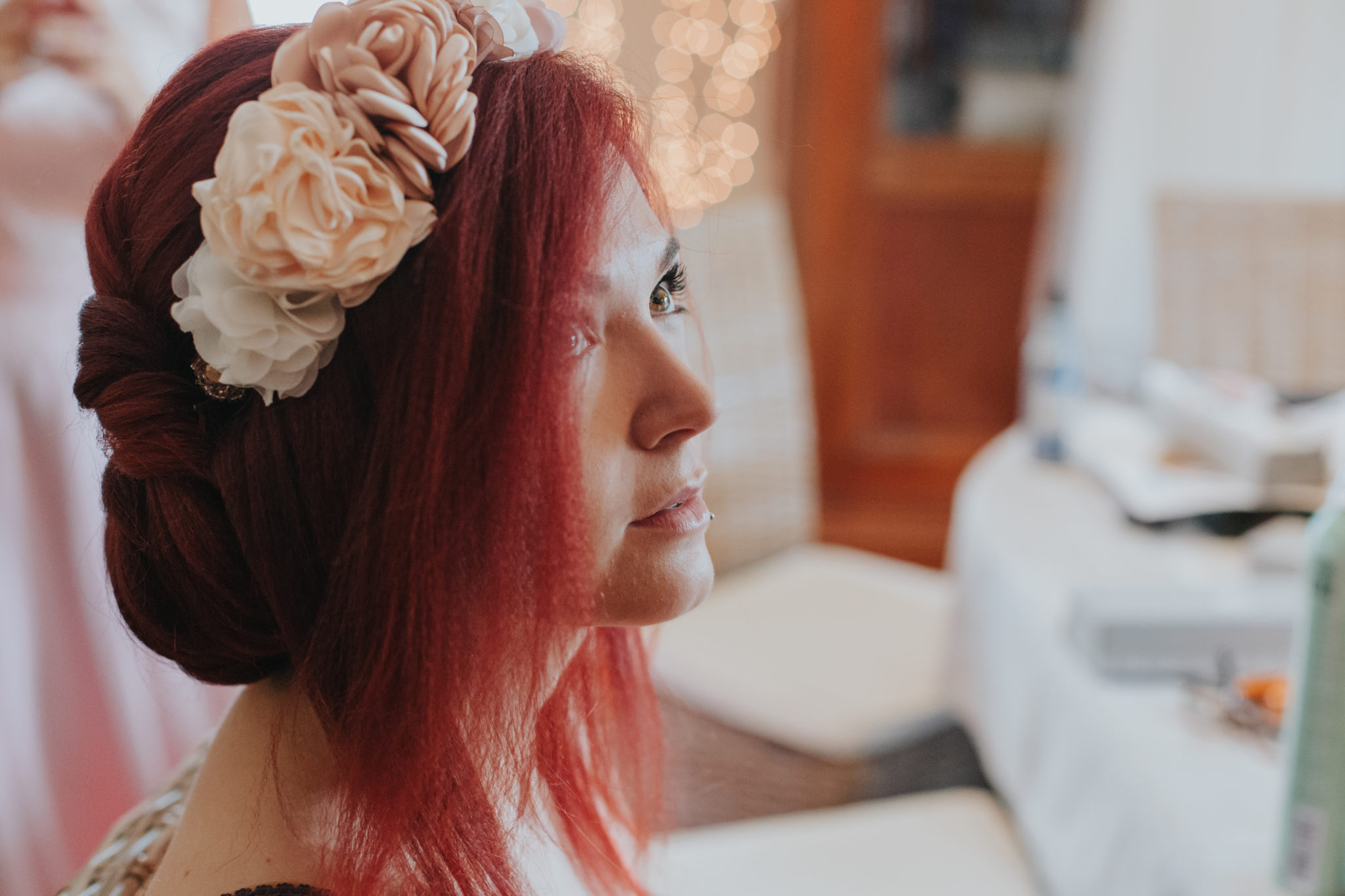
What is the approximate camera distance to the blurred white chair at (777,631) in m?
1.46

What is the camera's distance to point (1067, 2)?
9.20 ft

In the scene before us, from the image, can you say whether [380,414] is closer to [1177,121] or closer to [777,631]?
[777,631]

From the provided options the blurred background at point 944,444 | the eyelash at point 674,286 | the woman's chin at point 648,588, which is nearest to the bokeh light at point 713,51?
the blurred background at point 944,444

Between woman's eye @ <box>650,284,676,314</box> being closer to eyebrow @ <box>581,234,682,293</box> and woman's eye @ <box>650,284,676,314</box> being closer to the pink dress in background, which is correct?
eyebrow @ <box>581,234,682,293</box>

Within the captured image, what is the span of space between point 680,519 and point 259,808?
0.28 metres

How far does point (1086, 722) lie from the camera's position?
933 millimetres

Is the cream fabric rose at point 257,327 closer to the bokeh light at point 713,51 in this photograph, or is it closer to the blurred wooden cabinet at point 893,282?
the bokeh light at point 713,51

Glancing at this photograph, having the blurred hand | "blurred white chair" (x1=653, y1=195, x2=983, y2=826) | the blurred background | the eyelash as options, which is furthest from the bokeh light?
the eyelash

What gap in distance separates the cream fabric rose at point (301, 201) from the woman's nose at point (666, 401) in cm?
16

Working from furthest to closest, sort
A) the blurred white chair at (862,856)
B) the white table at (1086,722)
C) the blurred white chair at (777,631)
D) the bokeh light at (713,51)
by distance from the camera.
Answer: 1. the bokeh light at (713,51)
2. the blurred white chair at (777,631)
3. the blurred white chair at (862,856)
4. the white table at (1086,722)

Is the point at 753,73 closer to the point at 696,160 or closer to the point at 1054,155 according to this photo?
the point at 1054,155

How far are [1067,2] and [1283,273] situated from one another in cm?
116

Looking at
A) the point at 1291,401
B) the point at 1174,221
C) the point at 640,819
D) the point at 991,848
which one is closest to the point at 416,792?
the point at 640,819

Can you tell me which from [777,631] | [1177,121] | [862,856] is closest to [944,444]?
[1177,121]
